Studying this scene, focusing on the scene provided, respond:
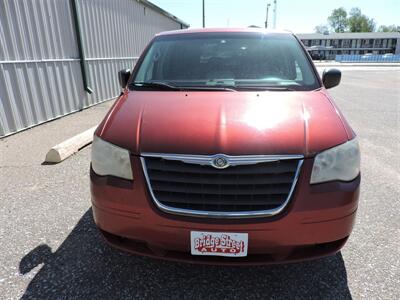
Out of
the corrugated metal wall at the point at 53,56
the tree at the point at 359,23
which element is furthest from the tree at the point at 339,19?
the corrugated metal wall at the point at 53,56

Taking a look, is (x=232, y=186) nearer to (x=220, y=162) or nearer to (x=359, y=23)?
(x=220, y=162)

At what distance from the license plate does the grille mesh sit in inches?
5.8

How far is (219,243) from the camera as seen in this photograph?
194cm

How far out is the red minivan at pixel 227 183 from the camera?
1.92 meters

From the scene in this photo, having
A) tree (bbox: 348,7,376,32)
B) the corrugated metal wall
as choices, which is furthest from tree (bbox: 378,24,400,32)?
the corrugated metal wall

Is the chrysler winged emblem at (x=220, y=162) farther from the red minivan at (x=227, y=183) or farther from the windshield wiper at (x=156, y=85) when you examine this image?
the windshield wiper at (x=156, y=85)

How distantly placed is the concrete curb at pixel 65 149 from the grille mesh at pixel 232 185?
329 cm

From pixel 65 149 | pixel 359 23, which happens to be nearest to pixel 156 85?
pixel 65 149

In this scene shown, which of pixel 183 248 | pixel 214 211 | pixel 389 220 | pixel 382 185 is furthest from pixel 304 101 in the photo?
pixel 382 185

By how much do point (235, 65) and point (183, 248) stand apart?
1902 millimetres

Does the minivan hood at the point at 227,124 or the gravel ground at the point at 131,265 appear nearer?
the minivan hood at the point at 227,124

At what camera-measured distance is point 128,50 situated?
39.1ft

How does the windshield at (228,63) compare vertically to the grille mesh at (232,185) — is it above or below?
above

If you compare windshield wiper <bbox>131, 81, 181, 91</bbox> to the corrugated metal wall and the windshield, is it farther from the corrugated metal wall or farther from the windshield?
the corrugated metal wall
